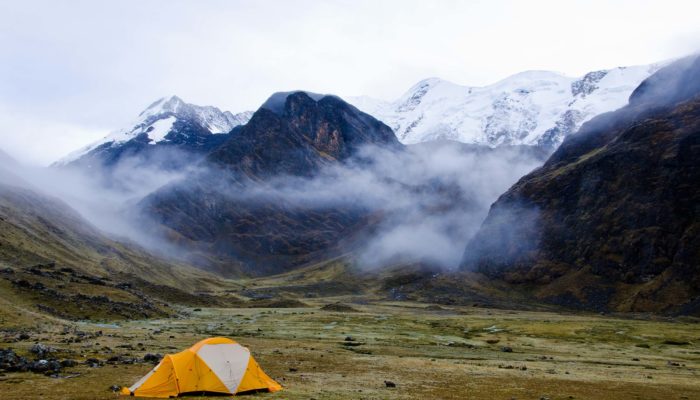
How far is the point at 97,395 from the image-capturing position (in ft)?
88.4

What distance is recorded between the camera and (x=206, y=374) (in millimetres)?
29766

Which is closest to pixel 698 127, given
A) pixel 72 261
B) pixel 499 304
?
pixel 499 304

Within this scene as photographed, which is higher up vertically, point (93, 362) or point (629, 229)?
point (629, 229)

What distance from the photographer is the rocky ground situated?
1261 inches

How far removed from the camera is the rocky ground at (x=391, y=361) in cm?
3203

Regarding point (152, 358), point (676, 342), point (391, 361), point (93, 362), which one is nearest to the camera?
point (93, 362)

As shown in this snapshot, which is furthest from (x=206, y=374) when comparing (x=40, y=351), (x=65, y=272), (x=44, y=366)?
(x=65, y=272)

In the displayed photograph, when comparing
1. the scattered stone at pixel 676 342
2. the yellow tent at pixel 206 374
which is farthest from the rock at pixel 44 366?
the scattered stone at pixel 676 342

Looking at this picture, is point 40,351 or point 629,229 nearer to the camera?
point 40,351

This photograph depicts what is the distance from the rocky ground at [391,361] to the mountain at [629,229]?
213 feet

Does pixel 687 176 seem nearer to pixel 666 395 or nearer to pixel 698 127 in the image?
pixel 698 127

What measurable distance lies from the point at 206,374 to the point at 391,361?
74.5ft

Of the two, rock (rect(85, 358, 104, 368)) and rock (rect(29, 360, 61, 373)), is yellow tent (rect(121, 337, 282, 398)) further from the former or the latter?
rock (rect(85, 358, 104, 368))

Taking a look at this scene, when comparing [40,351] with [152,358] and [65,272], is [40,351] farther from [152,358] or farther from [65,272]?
[65,272]
